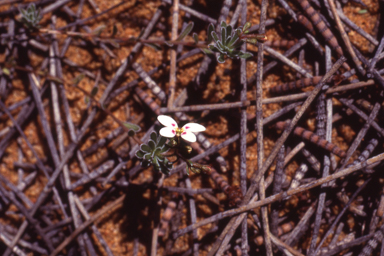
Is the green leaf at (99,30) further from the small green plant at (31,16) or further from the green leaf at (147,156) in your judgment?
the green leaf at (147,156)

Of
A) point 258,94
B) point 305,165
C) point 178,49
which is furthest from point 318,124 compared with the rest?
point 178,49

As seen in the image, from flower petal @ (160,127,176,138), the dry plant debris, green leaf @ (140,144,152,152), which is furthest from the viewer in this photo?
the dry plant debris

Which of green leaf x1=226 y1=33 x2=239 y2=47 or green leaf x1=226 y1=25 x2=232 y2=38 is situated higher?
green leaf x1=226 y1=25 x2=232 y2=38

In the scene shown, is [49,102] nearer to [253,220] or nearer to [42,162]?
[42,162]

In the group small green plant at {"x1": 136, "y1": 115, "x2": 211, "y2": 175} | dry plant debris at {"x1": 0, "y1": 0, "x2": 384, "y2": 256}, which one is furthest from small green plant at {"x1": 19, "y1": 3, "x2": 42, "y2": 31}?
small green plant at {"x1": 136, "y1": 115, "x2": 211, "y2": 175}

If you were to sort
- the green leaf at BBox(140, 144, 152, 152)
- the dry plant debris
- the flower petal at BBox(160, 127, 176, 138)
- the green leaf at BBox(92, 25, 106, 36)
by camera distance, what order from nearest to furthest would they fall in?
the flower petal at BBox(160, 127, 176, 138) → the green leaf at BBox(140, 144, 152, 152) → the dry plant debris → the green leaf at BBox(92, 25, 106, 36)

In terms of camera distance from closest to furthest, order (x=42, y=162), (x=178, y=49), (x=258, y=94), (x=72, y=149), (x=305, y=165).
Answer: (x=258, y=94) → (x=305, y=165) → (x=178, y=49) → (x=72, y=149) → (x=42, y=162)

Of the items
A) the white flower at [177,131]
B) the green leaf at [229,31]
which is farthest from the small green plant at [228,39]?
the white flower at [177,131]

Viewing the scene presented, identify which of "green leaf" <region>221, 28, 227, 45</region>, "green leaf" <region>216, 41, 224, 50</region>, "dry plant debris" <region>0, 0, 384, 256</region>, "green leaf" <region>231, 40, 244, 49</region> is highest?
"green leaf" <region>221, 28, 227, 45</region>

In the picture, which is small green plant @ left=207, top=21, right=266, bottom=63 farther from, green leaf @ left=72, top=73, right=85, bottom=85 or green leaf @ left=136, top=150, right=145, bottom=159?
green leaf @ left=72, top=73, right=85, bottom=85
